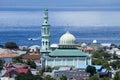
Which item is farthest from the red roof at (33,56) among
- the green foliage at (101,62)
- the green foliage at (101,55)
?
the green foliage at (101,62)

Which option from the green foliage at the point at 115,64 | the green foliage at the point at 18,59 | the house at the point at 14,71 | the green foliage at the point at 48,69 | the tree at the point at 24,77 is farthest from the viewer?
the green foliage at the point at 18,59

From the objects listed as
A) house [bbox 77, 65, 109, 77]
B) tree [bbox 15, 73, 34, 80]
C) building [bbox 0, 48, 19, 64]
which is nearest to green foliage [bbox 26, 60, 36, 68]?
building [bbox 0, 48, 19, 64]

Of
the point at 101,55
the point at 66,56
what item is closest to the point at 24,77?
the point at 66,56

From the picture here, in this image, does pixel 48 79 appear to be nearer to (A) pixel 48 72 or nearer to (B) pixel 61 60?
(A) pixel 48 72

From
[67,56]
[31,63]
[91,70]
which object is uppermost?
[67,56]

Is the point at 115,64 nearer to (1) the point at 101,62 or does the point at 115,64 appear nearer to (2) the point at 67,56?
(1) the point at 101,62

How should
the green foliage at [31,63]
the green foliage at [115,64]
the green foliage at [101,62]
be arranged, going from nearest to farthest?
the green foliage at [101,62] < the green foliage at [115,64] < the green foliage at [31,63]

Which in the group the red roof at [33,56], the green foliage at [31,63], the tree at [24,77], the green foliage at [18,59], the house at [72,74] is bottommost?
the house at [72,74]

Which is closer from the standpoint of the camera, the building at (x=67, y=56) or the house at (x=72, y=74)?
the house at (x=72, y=74)

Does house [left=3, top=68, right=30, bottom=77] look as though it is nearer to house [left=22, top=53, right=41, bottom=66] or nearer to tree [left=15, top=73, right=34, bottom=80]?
tree [left=15, top=73, right=34, bottom=80]

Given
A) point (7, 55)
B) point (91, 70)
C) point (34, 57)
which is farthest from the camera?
point (7, 55)

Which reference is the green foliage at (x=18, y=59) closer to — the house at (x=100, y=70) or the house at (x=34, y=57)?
the house at (x=34, y=57)

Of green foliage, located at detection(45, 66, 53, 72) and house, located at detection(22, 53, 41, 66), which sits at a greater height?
house, located at detection(22, 53, 41, 66)

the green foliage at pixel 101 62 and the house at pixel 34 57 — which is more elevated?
the house at pixel 34 57
